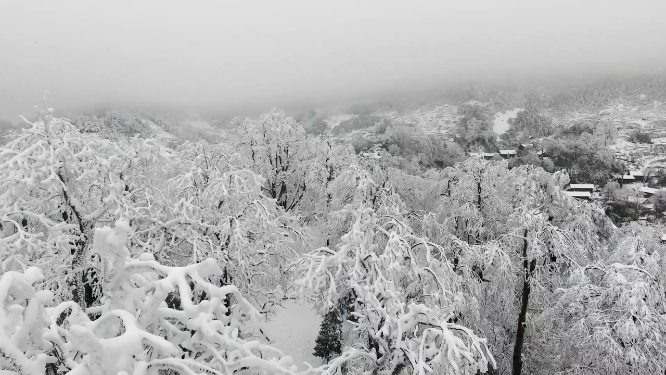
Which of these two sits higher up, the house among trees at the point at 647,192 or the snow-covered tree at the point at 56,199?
the snow-covered tree at the point at 56,199

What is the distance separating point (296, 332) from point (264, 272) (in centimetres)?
627

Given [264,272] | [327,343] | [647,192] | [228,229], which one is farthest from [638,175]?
[228,229]

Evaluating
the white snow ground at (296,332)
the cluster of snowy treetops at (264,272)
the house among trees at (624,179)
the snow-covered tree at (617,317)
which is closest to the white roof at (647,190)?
the house among trees at (624,179)

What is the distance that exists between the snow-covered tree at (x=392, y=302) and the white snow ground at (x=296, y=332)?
755cm

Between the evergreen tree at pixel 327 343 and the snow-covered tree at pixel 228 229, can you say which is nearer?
the snow-covered tree at pixel 228 229

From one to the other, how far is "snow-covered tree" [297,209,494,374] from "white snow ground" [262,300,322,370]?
7546mm

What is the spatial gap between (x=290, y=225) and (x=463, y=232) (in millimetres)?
10694

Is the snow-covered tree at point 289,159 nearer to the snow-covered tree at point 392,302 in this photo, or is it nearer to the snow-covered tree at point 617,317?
the snow-covered tree at point 392,302

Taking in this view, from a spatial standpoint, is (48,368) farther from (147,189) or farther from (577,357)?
(577,357)

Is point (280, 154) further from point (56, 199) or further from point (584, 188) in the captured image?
point (584, 188)

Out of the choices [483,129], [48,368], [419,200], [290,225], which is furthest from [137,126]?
[48,368]

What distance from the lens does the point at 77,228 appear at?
6527 millimetres

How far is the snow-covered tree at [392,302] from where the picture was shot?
488cm

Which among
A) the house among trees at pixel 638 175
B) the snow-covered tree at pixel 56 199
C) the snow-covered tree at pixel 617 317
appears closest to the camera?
the snow-covered tree at pixel 56 199
